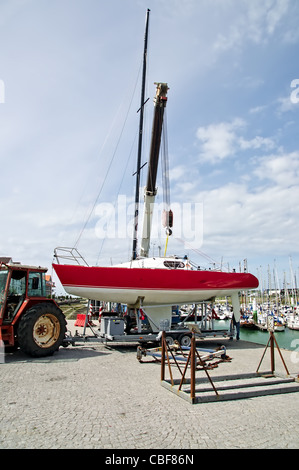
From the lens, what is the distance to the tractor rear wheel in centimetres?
790

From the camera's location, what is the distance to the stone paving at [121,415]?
3.74 metres

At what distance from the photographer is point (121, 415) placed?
15.0 feet

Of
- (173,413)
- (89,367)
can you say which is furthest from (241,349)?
(173,413)

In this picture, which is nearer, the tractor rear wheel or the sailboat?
the tractor rear wheel

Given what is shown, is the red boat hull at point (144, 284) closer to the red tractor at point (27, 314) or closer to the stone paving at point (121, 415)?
the red tractor at point (27, 314)

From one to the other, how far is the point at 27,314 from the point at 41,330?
0.73m

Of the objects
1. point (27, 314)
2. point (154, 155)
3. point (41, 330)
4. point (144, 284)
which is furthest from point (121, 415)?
point (154, 155)

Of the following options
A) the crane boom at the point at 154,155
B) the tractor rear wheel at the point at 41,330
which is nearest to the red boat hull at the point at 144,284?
the tractor rear wheel at the point at 41,330

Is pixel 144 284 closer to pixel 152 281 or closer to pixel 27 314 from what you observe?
pixel 152 281

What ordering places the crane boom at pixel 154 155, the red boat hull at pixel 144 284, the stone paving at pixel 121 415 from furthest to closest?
the crane boom at pixel 154 155 < the red boat hull at pixel 144 284 < the stone paving at pixel 121 415

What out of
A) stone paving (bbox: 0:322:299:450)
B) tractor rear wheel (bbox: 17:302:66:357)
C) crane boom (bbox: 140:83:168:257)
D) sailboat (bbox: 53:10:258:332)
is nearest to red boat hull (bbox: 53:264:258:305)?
sailboat (bbox: 53:10:258:332)

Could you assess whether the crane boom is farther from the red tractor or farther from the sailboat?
the red tractor

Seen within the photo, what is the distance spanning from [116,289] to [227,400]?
224 inches

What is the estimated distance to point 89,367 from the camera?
7645 millimetres
